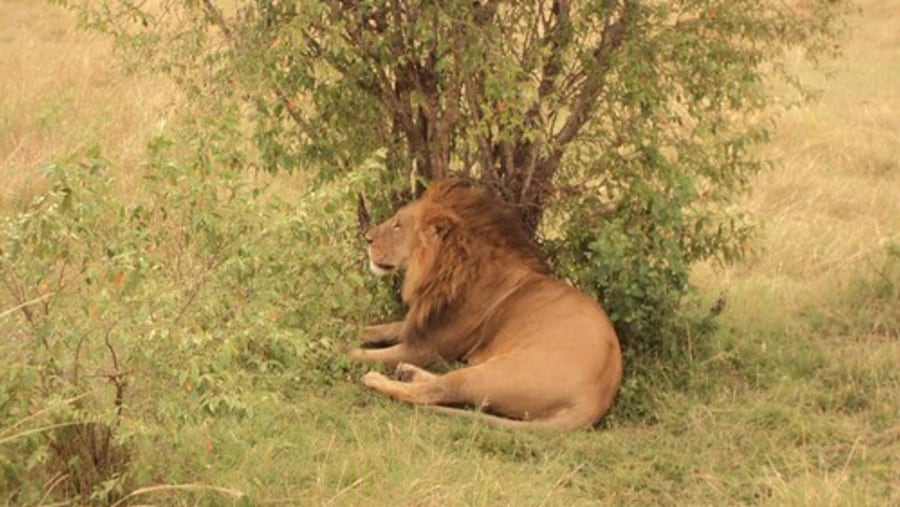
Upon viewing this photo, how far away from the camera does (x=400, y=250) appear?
5598mm

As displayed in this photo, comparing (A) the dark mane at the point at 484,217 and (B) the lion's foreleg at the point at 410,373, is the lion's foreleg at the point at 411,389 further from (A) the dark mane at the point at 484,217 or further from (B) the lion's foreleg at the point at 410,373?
(A) the dark mane at the point at 484,217

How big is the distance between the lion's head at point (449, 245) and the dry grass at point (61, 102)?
197 centimetres

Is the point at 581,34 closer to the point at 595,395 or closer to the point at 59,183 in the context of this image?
the point at 595,395

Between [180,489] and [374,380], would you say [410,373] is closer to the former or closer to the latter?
[374,380]

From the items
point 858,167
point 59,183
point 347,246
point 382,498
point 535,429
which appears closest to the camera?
point 59,183

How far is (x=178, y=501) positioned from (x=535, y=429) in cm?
140

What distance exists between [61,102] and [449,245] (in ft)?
13.7

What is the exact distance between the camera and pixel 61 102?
8.84 m

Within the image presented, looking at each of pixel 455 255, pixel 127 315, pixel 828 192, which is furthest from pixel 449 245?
pixel 828 192

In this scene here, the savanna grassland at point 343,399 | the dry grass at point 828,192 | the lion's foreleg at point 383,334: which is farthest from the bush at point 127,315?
the dry grass at point 828,192

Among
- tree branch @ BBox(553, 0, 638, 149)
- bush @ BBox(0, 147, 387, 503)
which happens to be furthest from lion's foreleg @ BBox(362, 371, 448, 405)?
tree branch @ BBox(553, 0, 638, 149)

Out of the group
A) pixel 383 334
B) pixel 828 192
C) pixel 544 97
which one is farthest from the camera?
pixel 828 192

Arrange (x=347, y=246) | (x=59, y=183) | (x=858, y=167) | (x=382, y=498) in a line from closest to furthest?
(x=59, y=183) < (x=382, y=498) < (x=347, y=246) < (x=858, y=167)

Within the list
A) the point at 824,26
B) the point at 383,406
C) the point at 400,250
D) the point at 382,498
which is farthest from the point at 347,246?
the point at 824,26
